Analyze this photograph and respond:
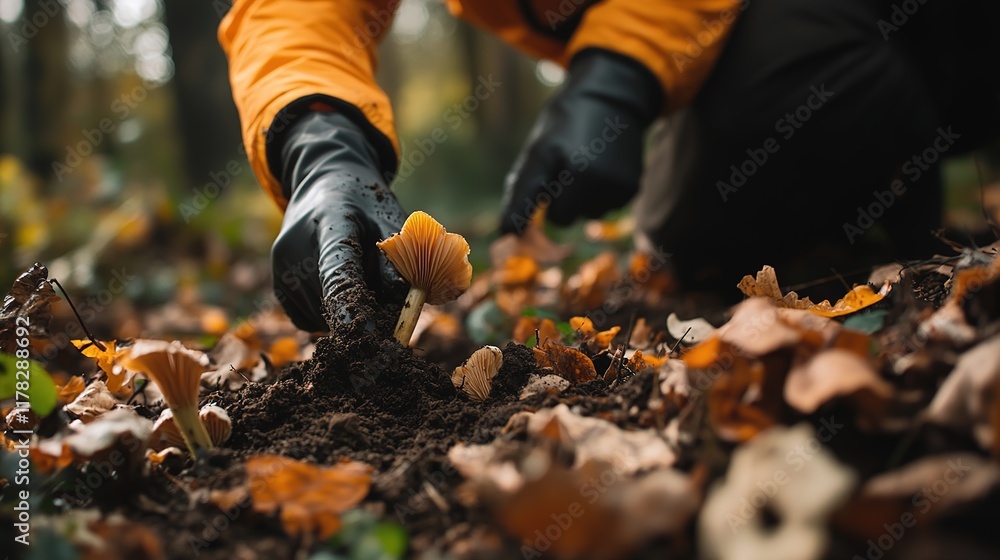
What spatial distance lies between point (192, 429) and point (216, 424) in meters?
0.05

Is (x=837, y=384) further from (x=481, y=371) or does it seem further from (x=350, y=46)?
(x=350, y=46)

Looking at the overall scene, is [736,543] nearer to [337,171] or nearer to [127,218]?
[337,171]

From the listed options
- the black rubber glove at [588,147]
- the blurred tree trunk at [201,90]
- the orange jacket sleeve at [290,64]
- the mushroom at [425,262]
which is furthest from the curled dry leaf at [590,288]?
the blurred tree trunk at [201,90]

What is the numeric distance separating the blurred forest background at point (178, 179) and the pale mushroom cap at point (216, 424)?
2.30 metres

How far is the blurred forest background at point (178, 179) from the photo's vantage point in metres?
4.16

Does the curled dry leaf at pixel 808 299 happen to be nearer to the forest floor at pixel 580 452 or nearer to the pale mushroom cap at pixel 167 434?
the forest floor at pixel 580 452

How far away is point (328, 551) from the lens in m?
0.81

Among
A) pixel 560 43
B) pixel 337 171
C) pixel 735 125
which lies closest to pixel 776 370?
pixel 337 171

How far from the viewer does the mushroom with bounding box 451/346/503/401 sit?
123 centimetres

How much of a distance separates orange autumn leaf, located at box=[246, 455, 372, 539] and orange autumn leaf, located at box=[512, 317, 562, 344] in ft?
2.23

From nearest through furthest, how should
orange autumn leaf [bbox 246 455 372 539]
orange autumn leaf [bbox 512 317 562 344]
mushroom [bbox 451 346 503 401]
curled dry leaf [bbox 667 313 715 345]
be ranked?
orange autumn leaf [bbox 246 455 372 539] < mushroom [bbox 451 346 503 401] < curled dry leaf [bbox 667 313 715 345] < orange autumn leaf [bbox 512 317 562 344]

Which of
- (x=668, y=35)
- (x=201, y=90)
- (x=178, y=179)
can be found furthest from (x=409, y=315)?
(x=178, y=179)

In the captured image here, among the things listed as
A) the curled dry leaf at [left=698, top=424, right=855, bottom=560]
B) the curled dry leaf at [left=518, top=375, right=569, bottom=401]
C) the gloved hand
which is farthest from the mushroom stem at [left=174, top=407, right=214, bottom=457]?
the curled dry leaf at [left=698, top=424, right=855, bottom=560]

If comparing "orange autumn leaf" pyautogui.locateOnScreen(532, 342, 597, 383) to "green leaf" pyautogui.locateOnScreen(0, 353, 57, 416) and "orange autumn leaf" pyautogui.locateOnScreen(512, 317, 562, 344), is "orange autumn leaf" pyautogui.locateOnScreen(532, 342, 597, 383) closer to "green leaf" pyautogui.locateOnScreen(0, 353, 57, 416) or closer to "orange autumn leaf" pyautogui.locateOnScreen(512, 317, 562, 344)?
"orange autumn leaf" pyautogui.locateOnScreen(512, 317, 562, 344)
